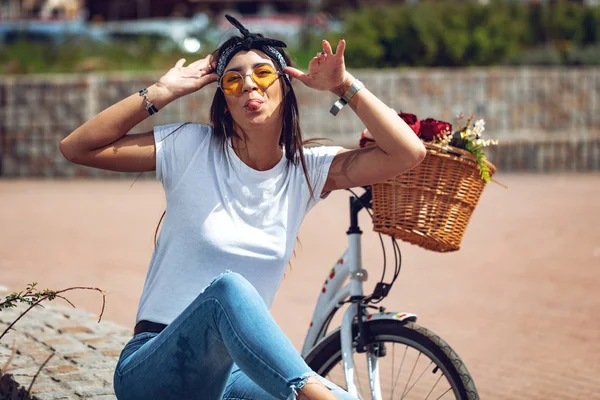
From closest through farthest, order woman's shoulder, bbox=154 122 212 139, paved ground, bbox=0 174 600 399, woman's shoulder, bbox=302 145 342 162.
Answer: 1. woman's shoulder, bbox=154 122 212 139
2. woman's shoulder, bbox=302 145 342 162
3. paved ground, bbox=0 174 600 399

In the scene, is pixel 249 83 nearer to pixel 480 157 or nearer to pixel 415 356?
pixel 480 157

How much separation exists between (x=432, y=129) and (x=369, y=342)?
736 mm

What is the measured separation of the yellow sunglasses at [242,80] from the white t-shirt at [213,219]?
0.20 metres

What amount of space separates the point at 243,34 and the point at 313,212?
8027 millimetres

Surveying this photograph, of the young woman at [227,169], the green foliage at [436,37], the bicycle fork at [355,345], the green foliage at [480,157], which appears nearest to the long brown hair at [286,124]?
the young woman at [227,169]

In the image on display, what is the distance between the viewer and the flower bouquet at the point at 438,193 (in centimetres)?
336

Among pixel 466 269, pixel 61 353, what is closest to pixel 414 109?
pixel 466 269

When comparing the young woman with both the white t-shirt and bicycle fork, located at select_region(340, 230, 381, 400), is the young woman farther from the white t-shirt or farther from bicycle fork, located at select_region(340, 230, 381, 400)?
bicycle fork, located at select_region(340, 230, 381, 400)

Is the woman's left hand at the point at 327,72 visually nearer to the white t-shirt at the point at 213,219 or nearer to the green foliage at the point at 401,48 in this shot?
the white t-shirt at the point at 213,219

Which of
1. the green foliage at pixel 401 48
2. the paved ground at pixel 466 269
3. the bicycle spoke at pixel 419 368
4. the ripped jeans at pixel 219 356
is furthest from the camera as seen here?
the green foliage at pixel 401 48

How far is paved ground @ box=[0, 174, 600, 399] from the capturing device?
585 cm

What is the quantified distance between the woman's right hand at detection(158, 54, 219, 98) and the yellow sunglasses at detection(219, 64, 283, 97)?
0.27 feet

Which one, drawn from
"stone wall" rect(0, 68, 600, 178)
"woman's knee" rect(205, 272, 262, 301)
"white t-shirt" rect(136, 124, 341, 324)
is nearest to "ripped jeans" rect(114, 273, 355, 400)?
"woman's knee" rect(205, 272, 262, 301)

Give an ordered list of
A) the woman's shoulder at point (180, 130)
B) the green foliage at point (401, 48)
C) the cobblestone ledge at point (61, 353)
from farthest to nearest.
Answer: the green foliage at point (401, 48)
the cobblestone ledge at point (61, 353)
the woman's shoulder at point (180, 130)
